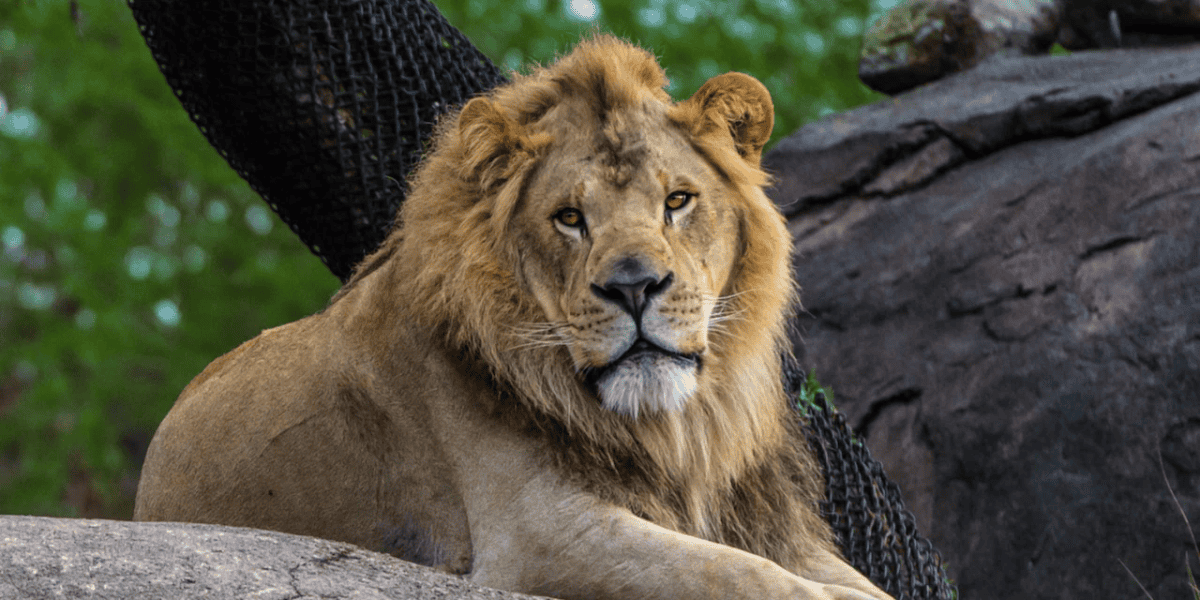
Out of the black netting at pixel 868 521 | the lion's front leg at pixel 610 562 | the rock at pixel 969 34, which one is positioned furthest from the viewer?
the rock at pixel 969 34

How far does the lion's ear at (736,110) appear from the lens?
392 centimetres

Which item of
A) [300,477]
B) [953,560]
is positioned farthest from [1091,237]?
[300,477]

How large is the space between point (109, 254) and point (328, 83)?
930 centimetres

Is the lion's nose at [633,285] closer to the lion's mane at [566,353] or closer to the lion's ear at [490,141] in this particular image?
the lion's mane at [566,353]

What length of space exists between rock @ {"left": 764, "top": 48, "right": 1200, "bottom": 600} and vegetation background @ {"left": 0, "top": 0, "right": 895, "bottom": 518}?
4.83 m

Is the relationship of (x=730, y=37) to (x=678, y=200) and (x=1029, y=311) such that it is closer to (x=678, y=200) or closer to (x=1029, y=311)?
(x=1029, y=311)

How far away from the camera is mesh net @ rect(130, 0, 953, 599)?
18.7ft

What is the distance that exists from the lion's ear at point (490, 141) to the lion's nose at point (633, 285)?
2.19 feet

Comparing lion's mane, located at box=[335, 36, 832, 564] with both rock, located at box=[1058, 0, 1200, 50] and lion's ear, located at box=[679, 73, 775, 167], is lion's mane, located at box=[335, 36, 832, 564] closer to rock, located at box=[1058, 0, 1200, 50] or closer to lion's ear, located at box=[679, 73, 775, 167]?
lion's ear, located at box=[679, 73, 775, 167]

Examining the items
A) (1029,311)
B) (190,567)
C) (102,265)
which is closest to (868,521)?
(190,567)

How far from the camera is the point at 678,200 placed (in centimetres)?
371

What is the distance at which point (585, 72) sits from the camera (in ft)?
13.1

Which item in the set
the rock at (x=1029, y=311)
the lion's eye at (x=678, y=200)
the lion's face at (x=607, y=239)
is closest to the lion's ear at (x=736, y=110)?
the lion's face at (x=607, y=239)

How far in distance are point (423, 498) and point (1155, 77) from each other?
22.9ft
